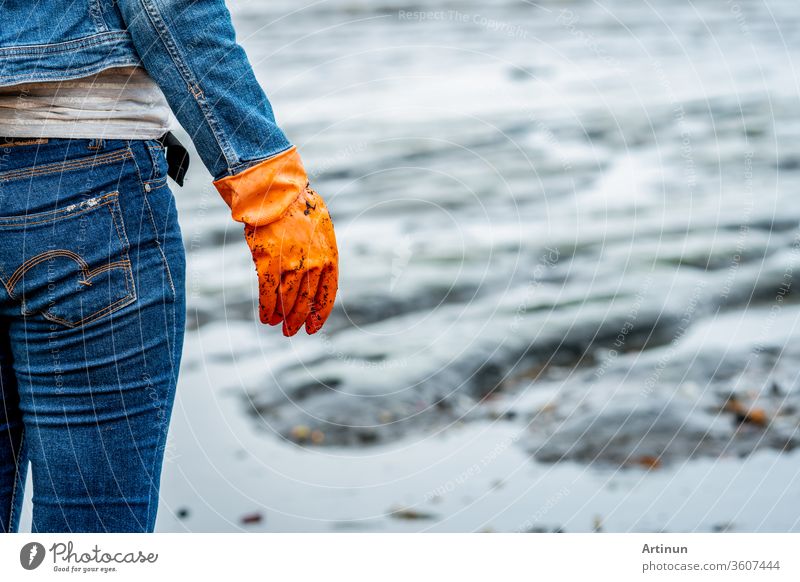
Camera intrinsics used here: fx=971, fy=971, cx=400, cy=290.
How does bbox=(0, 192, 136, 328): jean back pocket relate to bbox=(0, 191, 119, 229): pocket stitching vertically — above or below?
below

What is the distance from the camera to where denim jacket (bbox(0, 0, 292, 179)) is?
4.67 feet

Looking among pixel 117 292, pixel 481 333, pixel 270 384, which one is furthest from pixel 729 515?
pixel 117 292

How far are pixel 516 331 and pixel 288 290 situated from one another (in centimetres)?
240

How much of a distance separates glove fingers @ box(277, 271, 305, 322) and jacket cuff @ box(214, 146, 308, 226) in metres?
0.10

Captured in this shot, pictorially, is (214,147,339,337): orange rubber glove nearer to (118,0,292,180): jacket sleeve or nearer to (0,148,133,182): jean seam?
(118,0,292,180): jacket sleeve

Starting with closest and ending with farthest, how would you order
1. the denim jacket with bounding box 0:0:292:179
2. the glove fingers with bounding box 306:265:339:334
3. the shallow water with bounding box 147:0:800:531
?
the denim jacket with bounding box 0:0:292:179 → the glove fingers with bounding box 306:265:339:334 → the shallow water with bounding box 147:0:800:531

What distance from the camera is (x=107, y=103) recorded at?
4.83 ft

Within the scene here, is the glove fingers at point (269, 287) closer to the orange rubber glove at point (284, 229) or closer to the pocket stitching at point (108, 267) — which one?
the orange rubber glove at point (284, 229)

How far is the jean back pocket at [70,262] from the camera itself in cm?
145

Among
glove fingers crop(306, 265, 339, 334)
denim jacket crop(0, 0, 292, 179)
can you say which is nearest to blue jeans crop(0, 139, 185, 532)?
denim jacket crop(0, 0, 292, 179)

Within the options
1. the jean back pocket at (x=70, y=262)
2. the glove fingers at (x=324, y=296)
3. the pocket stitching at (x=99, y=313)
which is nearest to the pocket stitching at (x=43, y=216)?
the jean back pocket at (x=70, y=262)
